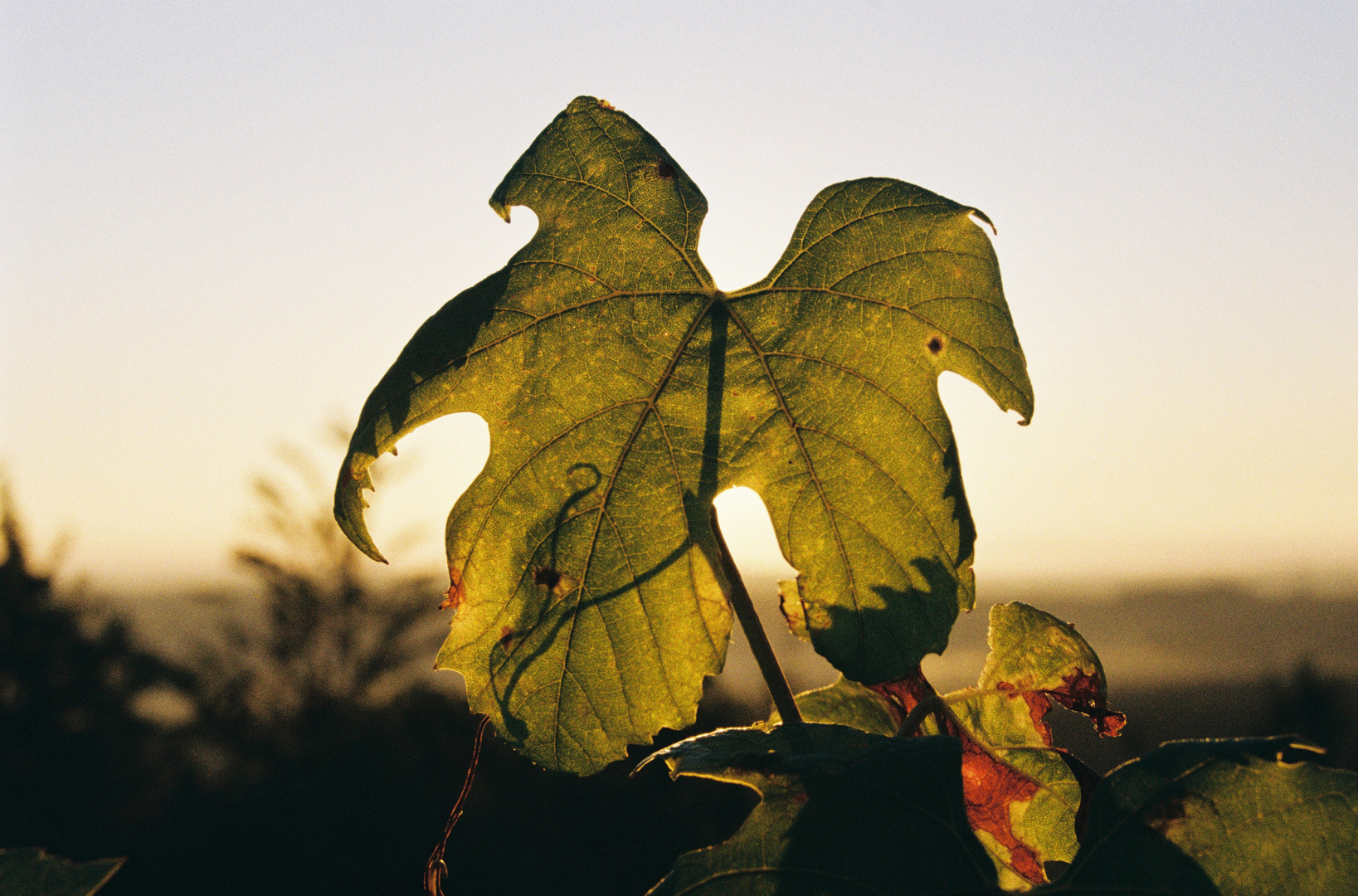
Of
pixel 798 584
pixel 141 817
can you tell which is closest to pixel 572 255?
pixel 798 584

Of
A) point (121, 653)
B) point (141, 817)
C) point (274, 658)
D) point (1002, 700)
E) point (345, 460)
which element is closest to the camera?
point (345, 460)

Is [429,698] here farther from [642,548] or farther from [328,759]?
[642,548]

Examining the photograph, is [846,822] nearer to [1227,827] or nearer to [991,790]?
[1227,827]

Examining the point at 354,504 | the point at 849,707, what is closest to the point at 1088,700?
the point at 849,707

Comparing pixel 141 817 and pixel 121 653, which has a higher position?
pixel 121 653

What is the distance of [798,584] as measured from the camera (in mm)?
1021

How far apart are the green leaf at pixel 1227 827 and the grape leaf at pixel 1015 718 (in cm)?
30

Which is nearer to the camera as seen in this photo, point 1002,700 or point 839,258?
point 839,258

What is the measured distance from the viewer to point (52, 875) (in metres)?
0.89

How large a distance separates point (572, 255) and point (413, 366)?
0.75ft

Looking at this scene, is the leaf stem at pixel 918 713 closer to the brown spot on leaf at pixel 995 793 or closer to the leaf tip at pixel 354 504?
the brown spot on leaf at pixel 995 793

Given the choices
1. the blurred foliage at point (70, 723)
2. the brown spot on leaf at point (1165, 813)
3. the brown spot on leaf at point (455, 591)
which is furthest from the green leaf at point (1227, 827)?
the blurred foliage at point (70, 723)

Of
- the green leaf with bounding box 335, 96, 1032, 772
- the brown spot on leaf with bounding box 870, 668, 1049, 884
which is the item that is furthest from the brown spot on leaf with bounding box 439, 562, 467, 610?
the brown spot on leaf with bounding box 870, 668, 1049, 884

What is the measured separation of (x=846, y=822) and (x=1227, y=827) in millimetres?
291
